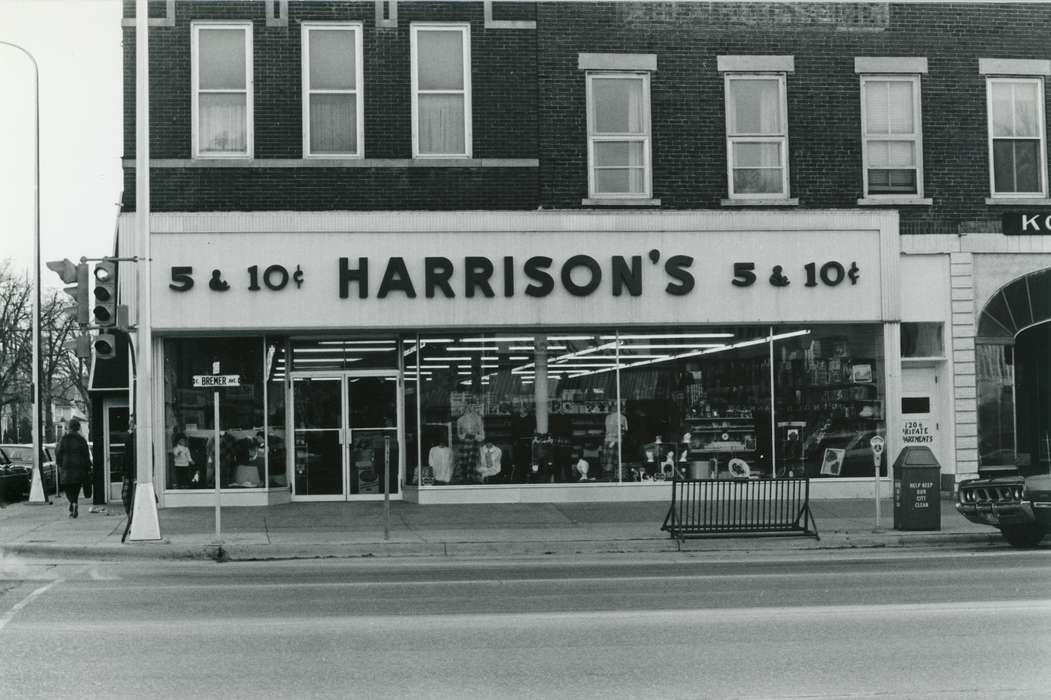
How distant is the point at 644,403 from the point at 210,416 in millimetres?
7354

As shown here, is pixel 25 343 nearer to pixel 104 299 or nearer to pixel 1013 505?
pixel 104 299

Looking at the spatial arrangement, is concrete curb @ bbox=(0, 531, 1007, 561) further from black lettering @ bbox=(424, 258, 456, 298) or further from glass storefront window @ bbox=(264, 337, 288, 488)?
black lettering @ bbox=(424, 258, 456, 298)

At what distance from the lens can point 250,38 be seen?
67.5ft

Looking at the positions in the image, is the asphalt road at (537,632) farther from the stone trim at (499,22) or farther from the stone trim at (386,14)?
the stone trim at (499,22)

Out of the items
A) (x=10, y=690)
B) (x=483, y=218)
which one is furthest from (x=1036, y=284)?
(x=10, y=690)

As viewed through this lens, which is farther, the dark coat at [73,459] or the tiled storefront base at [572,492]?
the dark coat at [73,459]

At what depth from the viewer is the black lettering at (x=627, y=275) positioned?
68.2 ft

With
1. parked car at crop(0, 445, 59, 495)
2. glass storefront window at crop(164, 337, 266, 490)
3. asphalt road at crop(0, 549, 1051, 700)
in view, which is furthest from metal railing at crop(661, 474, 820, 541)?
parked car at crop(0, 445, 59, 495)

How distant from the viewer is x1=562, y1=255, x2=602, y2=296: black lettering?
20.7 meters

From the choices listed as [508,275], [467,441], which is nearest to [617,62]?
[508,275]

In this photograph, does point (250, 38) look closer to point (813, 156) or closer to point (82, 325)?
point (82, 325)

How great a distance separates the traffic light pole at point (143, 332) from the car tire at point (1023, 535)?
36.2 ft

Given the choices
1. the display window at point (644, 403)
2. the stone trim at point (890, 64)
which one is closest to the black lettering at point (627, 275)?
the display window at point (644, 403)

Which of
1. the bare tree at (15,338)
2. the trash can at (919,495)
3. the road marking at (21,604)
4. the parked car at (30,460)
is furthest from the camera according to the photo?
the bare tree at (15,338)
